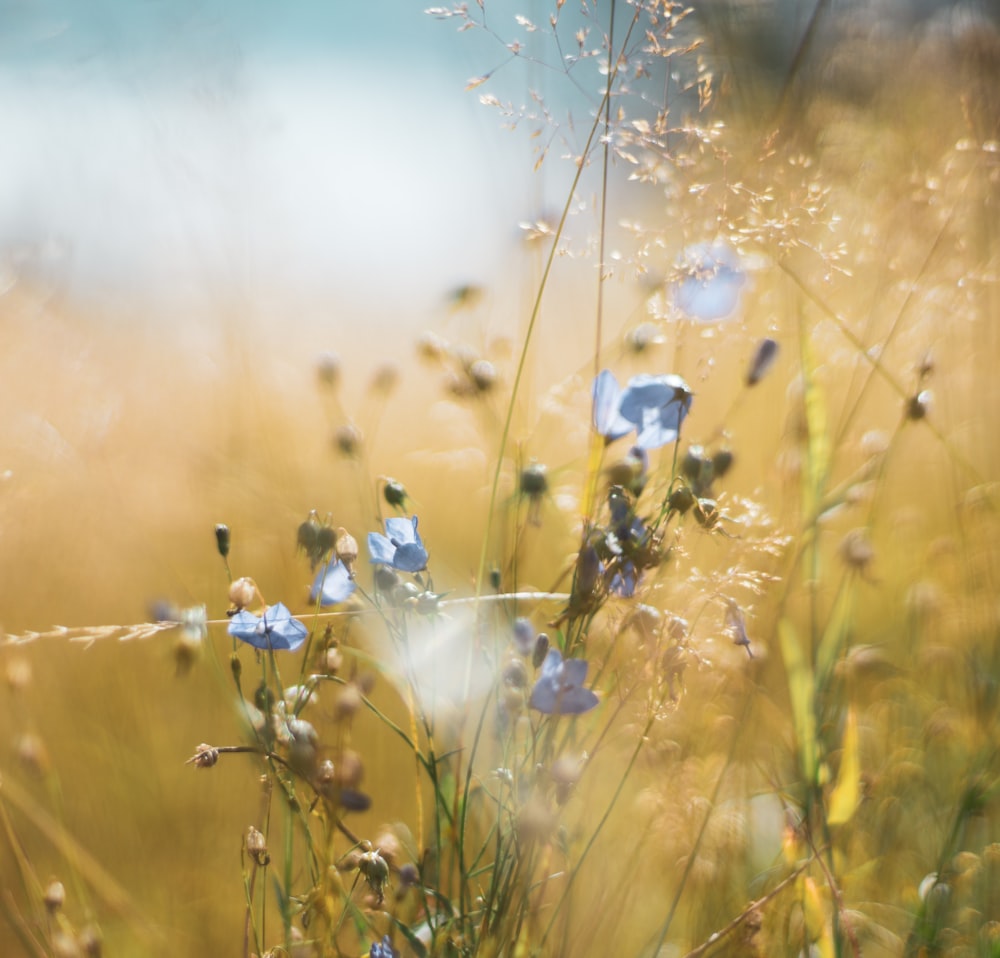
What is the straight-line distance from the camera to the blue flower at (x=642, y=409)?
0.68 meters

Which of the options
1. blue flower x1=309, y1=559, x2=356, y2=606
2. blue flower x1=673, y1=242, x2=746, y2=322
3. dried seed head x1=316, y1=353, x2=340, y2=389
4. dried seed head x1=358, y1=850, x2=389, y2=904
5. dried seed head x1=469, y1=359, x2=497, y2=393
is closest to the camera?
dried seed head x1=358, y1=850, x2=389, y2=904

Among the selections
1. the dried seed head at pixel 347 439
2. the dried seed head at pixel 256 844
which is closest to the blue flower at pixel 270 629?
the dried seed head at pixel 256 844

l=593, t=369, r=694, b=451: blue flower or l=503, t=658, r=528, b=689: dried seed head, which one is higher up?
l=593, t=369, r=694, b=451: blue flower

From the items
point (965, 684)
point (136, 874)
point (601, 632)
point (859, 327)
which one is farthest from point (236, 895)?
point (859, 327)

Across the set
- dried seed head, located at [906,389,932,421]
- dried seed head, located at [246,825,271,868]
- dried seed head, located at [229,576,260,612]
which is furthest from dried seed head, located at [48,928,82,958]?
dried seed head, located at [906,389,932,421]

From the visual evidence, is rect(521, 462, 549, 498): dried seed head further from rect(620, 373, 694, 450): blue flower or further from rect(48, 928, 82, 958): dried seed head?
rect(48, 928, 82, 958): dried seed head

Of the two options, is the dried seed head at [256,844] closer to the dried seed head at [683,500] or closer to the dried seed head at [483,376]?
the dried seed head at [683,500]

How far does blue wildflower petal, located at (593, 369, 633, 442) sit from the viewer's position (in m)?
0.69

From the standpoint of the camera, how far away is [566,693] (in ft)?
1.83

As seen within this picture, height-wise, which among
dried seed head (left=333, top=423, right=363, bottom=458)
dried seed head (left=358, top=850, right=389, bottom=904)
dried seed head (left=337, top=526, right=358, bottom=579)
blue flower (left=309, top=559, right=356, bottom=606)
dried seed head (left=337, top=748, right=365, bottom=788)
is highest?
dried seed head (left=333, top=423, right=363, bottom=458)

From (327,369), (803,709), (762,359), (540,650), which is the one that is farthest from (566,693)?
(327,369)

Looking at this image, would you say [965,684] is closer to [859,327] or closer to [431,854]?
[859,327]

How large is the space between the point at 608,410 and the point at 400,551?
0.21 m

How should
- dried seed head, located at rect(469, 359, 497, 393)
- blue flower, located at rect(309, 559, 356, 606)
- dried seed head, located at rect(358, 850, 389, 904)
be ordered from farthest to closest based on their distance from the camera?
dried seed head, located at rect(469, 359, 497, 393) → blue flower, located at rect(309, 559, 356, 606) → dried seed head, located at rect(358, 850, 389, 904)
